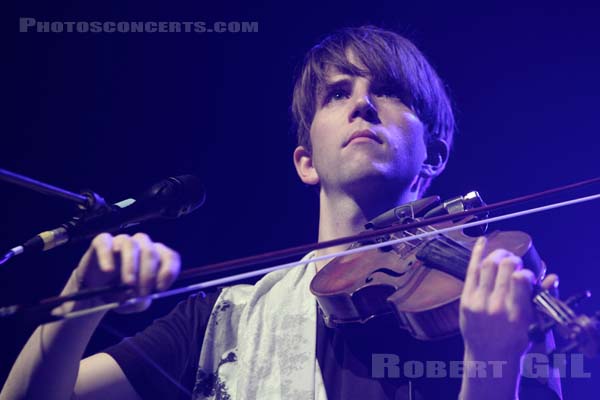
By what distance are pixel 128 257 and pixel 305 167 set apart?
151 centimetres

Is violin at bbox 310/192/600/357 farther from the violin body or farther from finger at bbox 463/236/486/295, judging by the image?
finger at bbox 463/236/486/295

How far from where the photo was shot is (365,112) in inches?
101

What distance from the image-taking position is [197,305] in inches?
99.1

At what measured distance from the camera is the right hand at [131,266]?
146 cm

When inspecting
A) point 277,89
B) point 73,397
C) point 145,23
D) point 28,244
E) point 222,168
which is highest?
point 145,23

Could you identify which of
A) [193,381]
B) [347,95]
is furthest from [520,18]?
[193,381]

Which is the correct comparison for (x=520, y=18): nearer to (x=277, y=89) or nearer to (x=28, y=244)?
(x=277, y=89)

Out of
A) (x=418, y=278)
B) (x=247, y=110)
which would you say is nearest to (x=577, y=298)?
(x=418, y=278)

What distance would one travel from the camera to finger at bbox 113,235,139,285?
145 cm

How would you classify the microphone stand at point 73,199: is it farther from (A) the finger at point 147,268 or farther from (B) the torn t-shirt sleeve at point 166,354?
(B) the torn t-shirt sleeve at point 166,354

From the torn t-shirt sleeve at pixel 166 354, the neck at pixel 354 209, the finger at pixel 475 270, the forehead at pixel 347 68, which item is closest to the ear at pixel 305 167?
the neck at pixel 354 209

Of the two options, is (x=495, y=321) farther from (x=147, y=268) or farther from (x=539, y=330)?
(x=147, y=268)

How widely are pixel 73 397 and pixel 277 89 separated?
5.67ft

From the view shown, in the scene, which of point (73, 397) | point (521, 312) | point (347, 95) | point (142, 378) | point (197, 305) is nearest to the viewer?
point (521, 312)
